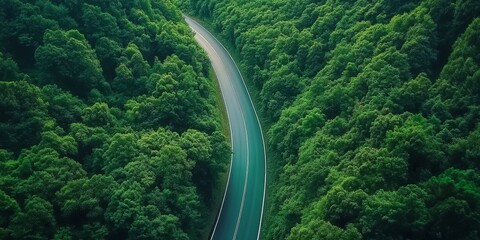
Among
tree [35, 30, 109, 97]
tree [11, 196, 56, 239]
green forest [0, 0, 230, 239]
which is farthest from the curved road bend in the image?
tree [35, 30, 109, 97]

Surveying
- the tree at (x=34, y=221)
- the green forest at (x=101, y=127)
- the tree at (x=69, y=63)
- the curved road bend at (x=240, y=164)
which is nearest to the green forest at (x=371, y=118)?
the curved road bend at (x=240, y=164)

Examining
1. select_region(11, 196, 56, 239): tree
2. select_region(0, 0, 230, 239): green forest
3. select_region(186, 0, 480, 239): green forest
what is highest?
select_region(186, 0, 480, 239): green forest

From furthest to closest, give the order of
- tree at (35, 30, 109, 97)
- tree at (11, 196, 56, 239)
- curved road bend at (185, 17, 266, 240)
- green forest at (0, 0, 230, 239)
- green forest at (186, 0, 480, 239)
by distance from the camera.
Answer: curved road bend at (185, 17, 266, 240)
tree at (35, 30, 109, 97)
green forest at (0, 0, 230, 239)
green forest at (186, 0, 480, 239)
tree at (11, 196, 56, 239)

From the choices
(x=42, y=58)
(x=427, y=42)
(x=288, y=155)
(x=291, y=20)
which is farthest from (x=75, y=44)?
(x=427, y=42)

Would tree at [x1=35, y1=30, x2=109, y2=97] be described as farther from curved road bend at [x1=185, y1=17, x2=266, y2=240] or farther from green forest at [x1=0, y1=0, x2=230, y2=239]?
curved road bend at [x1=185, y1=17, x2=266, y2=240]

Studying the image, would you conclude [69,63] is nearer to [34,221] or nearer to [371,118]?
[34,221]

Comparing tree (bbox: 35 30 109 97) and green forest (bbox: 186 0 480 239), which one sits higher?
green forest (bbox: 186 0 480 239)

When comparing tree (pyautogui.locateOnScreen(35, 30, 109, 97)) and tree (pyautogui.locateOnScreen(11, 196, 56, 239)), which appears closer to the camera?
tree (pyautogui.locateOnScreen(11, 196, 56, 239))

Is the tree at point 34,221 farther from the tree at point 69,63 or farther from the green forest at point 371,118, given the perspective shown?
the green forest at point 371,118
